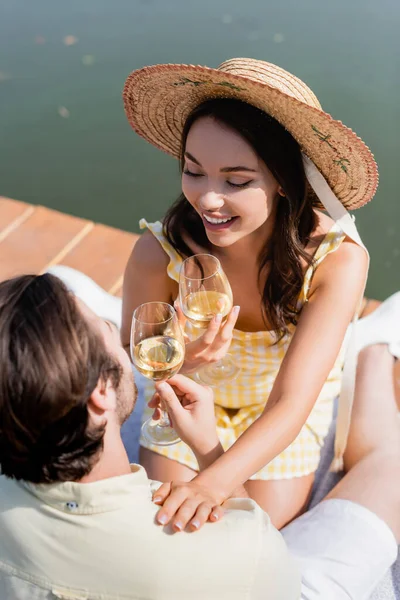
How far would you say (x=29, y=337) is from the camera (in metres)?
1.25

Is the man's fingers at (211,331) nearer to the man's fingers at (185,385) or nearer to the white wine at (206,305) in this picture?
the white wine at (206,305)

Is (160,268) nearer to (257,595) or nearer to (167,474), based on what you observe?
(167,474)

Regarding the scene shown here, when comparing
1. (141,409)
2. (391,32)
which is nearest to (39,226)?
(141,409)

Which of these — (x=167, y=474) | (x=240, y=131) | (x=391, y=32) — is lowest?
(x=167, y=474)

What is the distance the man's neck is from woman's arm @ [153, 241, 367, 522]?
1.13 ft

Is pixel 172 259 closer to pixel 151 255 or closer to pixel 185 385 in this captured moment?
pixel 151 255

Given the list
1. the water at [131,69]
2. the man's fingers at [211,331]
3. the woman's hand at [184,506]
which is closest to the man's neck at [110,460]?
the woman's hand at [184,506]

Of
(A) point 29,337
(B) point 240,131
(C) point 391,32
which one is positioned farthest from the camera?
(C) point 391,32

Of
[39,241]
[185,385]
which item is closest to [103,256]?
[39,241]

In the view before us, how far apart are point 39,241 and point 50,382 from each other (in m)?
2.44

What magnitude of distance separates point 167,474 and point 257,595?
2.99 feet

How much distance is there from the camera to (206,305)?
78.2 inches

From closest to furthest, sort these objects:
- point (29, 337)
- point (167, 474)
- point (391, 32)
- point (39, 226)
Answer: point (29, 337)
point (167, 474)
point (39, 226)
point (391, 32)

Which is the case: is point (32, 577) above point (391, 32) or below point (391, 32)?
below
